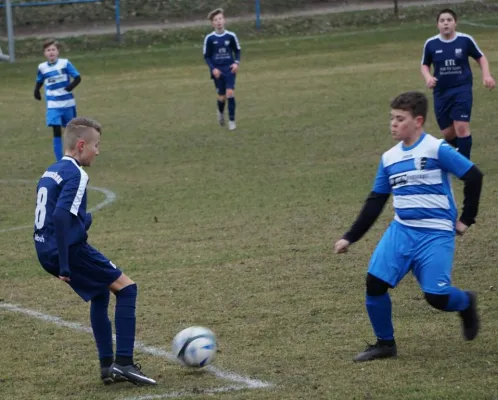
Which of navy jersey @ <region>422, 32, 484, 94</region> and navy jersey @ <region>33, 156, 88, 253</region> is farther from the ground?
navy jersey @ <region>33, 156, 88, 253</region>

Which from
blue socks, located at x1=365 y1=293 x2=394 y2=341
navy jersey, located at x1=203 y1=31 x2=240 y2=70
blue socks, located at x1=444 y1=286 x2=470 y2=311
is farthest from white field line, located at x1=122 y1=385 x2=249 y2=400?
navy jersey, located at x1=203 y1=31 x2=240 y2=70

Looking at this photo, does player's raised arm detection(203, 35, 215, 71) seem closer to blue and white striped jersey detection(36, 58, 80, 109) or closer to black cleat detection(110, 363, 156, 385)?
blue and white striped jersey detection(36, 58, 80, 109)

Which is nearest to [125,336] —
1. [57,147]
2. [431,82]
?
[431,82]

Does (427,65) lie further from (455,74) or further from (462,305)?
(462,305)

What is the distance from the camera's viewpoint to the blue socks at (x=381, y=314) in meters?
6.91

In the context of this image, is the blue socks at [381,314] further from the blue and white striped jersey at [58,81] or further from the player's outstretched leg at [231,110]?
the player's outstretched leg at [231,110]

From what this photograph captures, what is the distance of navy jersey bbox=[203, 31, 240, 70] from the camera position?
21.0m

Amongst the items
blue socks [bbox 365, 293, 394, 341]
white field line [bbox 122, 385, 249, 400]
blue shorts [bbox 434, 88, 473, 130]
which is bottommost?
blue shorts [bbox 434, 88, 473, 130]

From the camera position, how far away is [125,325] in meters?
6.75

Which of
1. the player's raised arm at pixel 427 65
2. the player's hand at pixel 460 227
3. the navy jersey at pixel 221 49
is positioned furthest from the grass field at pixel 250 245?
the player's raised arm at pixel 427 65

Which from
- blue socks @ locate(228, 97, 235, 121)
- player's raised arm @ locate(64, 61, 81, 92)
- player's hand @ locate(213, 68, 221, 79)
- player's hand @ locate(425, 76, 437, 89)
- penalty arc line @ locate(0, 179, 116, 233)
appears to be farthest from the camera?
player's hand @ locate(213, 68, 221, 79)

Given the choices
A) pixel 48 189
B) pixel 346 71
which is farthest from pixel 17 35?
pixel 48 189

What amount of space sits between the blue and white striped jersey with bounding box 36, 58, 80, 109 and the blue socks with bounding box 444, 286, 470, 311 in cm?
1166

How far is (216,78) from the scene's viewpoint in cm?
2097
